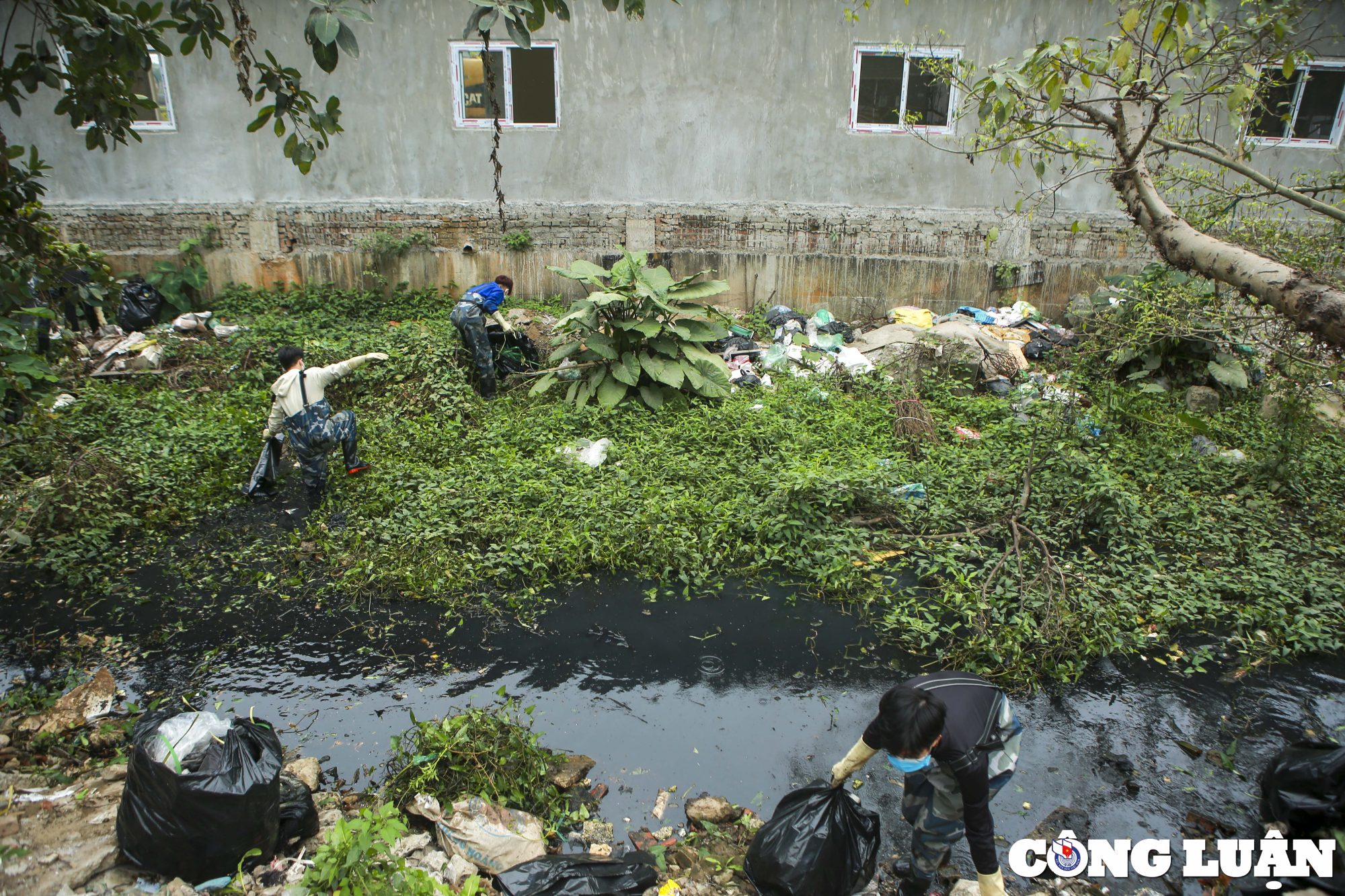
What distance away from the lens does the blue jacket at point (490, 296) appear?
711cm

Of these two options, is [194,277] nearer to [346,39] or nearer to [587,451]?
[587,451]

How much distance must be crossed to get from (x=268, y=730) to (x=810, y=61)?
908 centimetres

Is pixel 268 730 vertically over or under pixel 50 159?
under

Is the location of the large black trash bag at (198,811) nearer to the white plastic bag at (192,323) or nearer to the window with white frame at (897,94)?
the white plastic bag at (192,323)

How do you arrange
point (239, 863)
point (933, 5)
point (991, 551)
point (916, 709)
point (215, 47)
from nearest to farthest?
point (916, 709)
point (239, 863)
point (991, 551)
point (933, 5)
point (215, 47)

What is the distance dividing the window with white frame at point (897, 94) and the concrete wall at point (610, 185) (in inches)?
6.9

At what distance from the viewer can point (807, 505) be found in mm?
4883

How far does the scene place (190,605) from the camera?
4.36m

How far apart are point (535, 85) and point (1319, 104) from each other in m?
9.94

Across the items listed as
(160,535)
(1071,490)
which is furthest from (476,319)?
(1071,490)

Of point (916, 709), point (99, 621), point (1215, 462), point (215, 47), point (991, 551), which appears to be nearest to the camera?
point (916, 709)

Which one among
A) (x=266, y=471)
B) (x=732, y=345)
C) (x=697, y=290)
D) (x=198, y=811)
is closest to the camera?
(x=198, y=811)

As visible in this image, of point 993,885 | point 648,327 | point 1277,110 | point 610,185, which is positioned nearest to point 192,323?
point 610,185

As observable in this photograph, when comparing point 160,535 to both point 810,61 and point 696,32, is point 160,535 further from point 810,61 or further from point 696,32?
point 810,61
